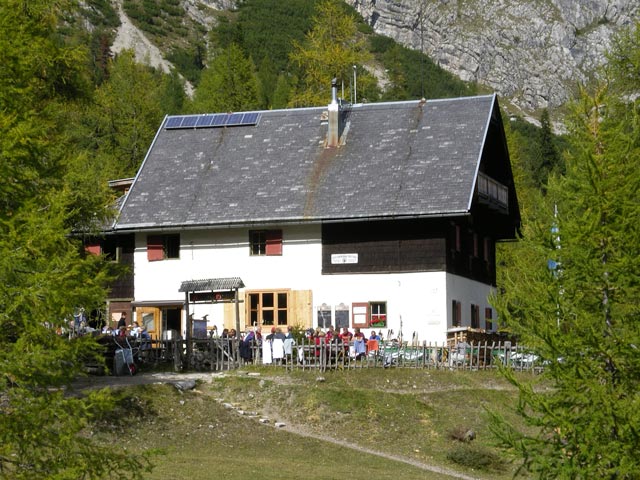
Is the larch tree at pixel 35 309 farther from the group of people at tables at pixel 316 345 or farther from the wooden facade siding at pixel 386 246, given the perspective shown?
the wooden facade siding at pixel 386 246

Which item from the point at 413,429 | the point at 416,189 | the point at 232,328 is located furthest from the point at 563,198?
the point at 232,328

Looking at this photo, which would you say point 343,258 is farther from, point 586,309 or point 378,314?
point 586,309

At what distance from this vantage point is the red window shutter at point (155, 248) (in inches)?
1874

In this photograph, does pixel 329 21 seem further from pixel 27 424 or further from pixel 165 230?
pixel 27 424

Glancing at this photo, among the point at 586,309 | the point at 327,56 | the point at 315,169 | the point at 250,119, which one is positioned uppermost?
the point at 327,56

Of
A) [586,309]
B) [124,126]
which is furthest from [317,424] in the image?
[124,126]

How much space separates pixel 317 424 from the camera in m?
34.1

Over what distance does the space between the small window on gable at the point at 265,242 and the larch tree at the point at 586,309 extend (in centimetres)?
2544

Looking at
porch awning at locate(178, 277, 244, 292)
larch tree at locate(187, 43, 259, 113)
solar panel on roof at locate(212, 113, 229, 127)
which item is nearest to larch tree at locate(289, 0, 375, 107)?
larch tree at locate(187, 43, 259, 113)

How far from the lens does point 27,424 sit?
16516 millimetres

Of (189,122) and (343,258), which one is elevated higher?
(189,122)

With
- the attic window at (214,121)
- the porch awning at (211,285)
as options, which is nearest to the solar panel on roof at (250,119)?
the attic window at (214,121)

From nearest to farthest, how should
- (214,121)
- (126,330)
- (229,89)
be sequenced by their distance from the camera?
(126,330)
(214,121)
(229,89)

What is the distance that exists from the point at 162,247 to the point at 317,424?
1545 cm
